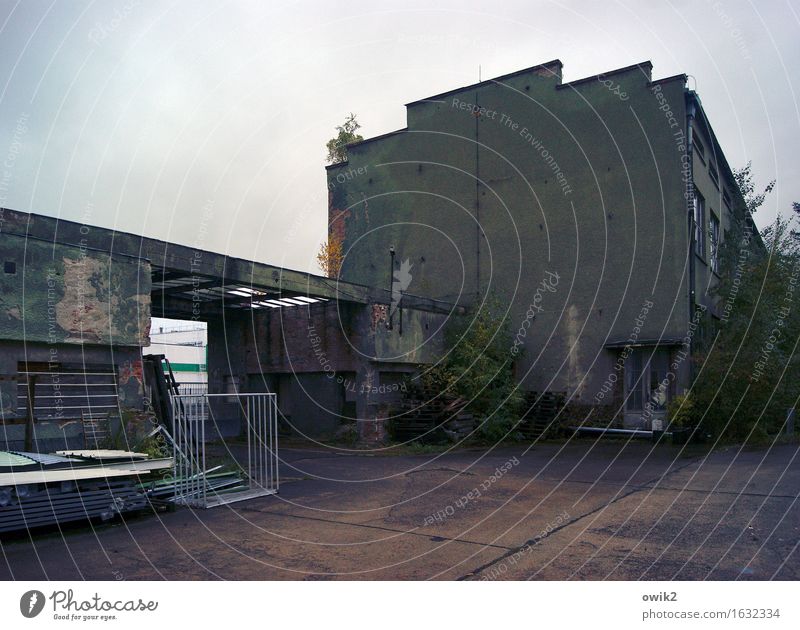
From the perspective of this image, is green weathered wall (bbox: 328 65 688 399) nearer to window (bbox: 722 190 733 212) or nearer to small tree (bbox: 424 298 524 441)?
small tree (bbox: 424 298 524 441)

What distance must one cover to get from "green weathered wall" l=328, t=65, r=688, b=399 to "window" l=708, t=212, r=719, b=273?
4.12m

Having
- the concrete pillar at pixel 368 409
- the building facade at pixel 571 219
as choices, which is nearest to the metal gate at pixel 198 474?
the concrete pillar at pixel 368 409

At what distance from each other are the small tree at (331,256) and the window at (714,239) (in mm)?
13190

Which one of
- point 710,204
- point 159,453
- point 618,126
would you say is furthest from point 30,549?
point 710,204

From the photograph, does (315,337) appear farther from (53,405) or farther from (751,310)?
(751,310)

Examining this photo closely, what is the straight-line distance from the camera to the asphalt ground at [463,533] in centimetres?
584

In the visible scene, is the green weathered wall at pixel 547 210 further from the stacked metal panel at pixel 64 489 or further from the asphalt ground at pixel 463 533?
the stacked metal panel at pixel 64 489

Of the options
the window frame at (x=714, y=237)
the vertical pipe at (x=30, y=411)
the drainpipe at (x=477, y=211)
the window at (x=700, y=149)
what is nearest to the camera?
the vertical pipe at (x=30, y=411)

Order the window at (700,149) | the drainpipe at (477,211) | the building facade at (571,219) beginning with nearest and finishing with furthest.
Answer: the building facade at (571,219)
the window at (700,149)
the drainpipe at (477,211)

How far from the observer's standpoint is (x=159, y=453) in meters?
10.9

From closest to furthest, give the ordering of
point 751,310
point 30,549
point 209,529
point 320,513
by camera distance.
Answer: point 30,549
point 209,529
point 320,513
point 751,310

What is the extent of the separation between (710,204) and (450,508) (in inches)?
686

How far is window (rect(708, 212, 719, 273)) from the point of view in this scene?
22.0 m

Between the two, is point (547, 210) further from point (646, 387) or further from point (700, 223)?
point (646, 387)
